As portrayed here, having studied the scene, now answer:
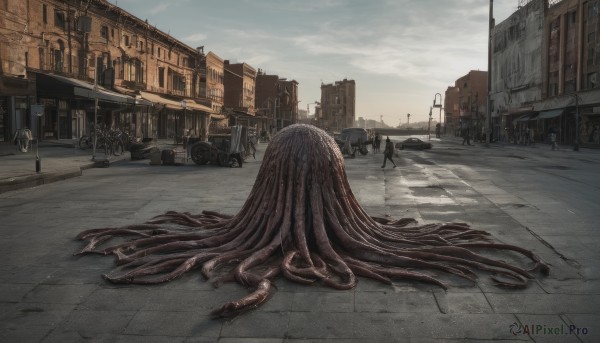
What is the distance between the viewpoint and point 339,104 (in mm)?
131625

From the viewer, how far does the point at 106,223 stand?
27.6 ft

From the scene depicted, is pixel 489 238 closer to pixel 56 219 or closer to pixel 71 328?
pixel 71 328

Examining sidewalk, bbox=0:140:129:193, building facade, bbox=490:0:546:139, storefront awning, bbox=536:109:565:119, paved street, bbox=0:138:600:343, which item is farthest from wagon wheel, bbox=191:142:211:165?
building facade, bbox=490:0:546:139

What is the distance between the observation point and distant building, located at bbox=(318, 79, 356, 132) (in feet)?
428

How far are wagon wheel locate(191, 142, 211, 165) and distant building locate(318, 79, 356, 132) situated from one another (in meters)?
108

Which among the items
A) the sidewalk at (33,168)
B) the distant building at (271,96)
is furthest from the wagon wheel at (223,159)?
the distant building at (271,96)

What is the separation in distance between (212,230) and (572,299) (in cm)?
423

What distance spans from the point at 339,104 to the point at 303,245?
12753 centimetres

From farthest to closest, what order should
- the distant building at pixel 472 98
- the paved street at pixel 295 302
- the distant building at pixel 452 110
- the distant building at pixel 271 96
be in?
1. the distant building at pixel 452 110
2. the distant building at pixel 271 96
3. the distant building at pixel 472 98
4. the paved street at pixel 295 302

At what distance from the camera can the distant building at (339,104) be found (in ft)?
428

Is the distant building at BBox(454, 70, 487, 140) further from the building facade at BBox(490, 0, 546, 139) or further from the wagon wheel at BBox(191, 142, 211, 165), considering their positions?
the wagon wheel at BBox(191, 142, 211, 165)

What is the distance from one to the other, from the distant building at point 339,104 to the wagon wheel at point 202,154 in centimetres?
10773

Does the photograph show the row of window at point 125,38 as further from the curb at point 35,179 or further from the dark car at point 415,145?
the dark car at point 415,145

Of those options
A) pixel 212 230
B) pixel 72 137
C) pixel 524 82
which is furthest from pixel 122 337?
pixel 524 82
